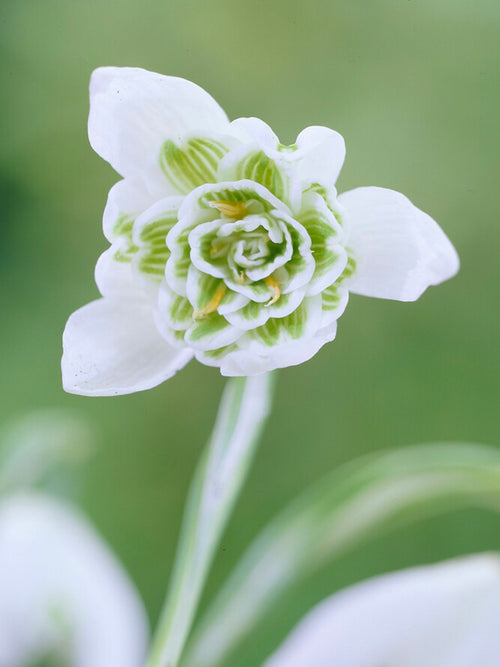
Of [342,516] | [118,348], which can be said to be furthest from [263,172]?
[342,516]

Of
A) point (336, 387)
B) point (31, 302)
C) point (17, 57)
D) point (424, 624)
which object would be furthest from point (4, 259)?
point (424, 624)

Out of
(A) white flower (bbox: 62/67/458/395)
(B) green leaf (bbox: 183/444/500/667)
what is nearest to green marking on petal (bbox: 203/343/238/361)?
(A) white flower (bbox: 62/67/458/395)

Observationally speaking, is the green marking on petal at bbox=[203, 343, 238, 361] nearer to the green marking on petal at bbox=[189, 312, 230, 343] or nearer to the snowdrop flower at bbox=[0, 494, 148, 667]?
the green marking on petal at bbox=[189, 312, 230, 343]

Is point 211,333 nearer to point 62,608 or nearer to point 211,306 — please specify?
point 211,306

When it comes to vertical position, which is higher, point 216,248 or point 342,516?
point 216,248

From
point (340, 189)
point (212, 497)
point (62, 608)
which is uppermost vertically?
point (340, 189)

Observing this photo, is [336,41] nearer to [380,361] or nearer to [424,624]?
[380,361]
